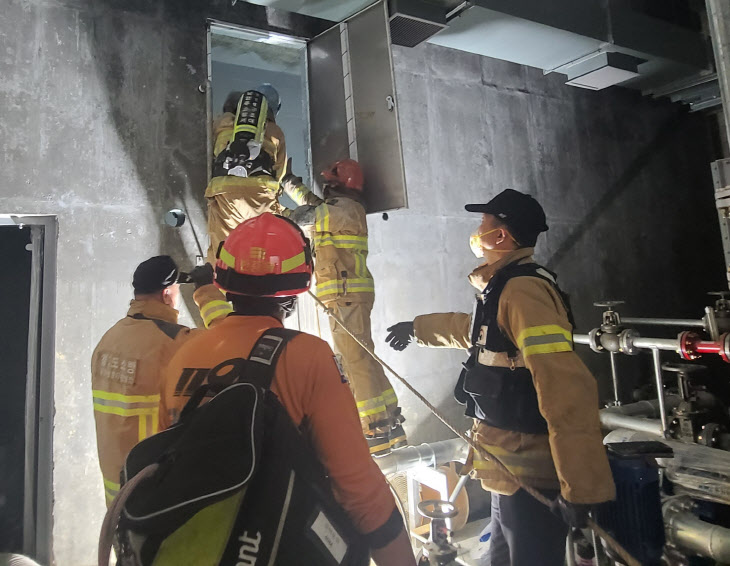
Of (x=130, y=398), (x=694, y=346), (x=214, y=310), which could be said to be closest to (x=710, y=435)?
(x=694, y=346)

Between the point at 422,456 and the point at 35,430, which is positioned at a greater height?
the point at 35,430

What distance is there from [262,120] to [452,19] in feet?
6.01

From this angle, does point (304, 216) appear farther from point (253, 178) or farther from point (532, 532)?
point (532, 532)

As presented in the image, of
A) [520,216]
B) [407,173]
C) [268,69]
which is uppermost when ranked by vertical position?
[268,69]

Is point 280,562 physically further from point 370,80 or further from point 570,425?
point 370,80

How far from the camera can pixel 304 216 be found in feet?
11.3

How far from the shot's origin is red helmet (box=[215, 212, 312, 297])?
1.51 m

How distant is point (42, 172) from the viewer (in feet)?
10.5

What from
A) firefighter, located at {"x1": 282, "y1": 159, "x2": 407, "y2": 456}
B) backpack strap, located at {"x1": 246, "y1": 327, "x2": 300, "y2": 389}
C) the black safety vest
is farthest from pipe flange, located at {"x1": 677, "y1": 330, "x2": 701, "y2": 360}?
backpack strap, located at {"x1": 246, "y1": 327, "x2": 300, "y2": 389}

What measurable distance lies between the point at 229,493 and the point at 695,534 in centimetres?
250

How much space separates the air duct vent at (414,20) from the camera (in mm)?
3561

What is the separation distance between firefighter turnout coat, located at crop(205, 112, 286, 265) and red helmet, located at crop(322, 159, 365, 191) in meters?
0.41

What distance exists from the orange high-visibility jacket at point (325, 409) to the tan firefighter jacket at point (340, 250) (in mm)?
1978

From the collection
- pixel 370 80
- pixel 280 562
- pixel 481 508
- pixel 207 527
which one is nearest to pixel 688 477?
pixel 481 508
